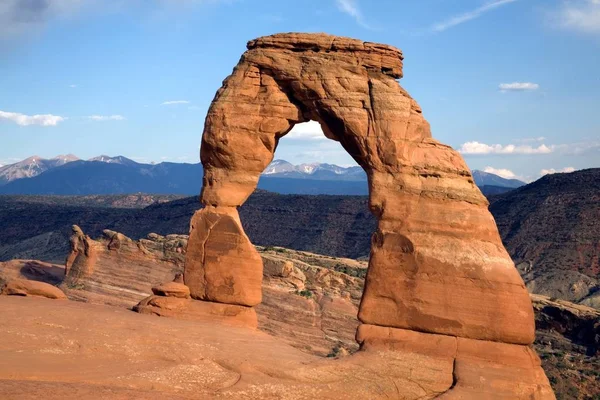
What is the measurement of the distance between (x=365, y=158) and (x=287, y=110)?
2.58 metres

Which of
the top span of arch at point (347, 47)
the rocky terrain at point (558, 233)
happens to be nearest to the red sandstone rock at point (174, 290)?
the top span of arch at point (347, 47)

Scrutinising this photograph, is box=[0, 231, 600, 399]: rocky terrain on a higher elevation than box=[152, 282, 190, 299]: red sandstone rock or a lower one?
lower

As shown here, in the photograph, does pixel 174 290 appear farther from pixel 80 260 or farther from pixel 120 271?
pixel 80 260

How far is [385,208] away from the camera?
1700 centimetres

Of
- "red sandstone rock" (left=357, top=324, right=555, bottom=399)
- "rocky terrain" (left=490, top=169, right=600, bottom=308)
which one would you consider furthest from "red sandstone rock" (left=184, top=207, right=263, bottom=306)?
"rocky terrain" (left=490, top=169, right=600, bottom=308)

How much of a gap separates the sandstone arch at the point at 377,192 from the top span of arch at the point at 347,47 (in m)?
0.03

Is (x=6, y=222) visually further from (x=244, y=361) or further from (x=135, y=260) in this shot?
(x=244, y=361)

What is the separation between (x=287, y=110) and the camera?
62.0ft

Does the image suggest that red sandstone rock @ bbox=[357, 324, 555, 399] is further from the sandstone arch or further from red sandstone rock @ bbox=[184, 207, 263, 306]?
red sandstone rock @ bbox=[184, 207, 263, 306]

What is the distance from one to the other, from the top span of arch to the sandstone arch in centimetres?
3

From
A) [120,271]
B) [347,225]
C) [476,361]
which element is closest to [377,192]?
[476,361]

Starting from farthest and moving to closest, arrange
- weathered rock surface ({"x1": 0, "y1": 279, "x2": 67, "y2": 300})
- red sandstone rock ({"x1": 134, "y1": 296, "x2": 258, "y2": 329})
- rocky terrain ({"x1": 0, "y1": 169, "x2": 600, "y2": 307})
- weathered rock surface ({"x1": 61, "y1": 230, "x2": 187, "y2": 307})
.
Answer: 1. rocky terrain ({"x1": 0, "y1": 169, "x2": 600, "y2": 307})
2. weathered rock surface ({"x1": 61, "y1": 230, "x2": 187, "y2": 307})
3. weathered rock surface ({"x1": 0, "y1": 279, "x2": 67, "y2": 300})
4. red sandstone rock ({"x1": 134, "y1": 296, "x2": 258, "y2": 329})

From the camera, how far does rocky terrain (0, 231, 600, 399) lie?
1347 centimetres

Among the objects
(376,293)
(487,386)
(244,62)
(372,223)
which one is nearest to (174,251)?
(244,62)
